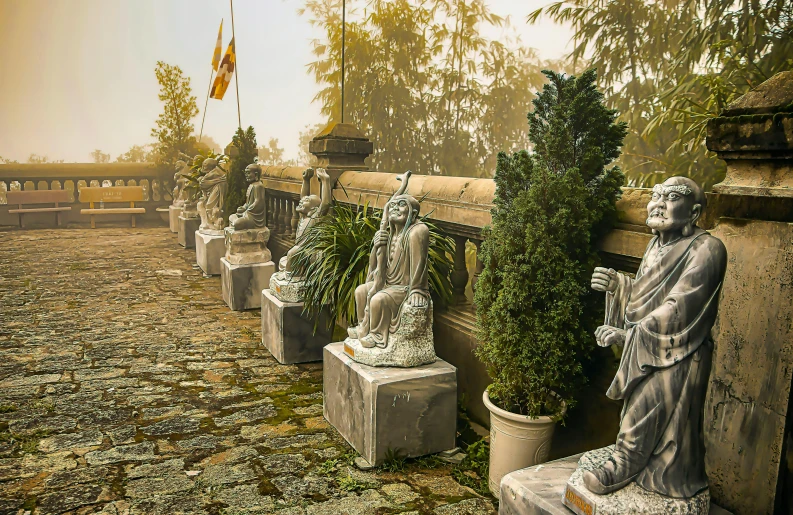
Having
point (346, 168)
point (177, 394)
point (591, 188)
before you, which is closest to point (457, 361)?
point (591, 188)

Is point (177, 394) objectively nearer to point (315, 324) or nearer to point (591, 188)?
point (315, 324)

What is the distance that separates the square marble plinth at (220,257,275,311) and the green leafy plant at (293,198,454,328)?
79.0 inches

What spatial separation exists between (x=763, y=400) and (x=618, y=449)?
66 cm

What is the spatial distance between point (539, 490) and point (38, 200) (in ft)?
54.5

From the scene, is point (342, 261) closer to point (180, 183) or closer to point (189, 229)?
point (189, 229)

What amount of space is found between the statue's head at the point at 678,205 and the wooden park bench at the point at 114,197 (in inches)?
624

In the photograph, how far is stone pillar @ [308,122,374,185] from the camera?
7.16 meters

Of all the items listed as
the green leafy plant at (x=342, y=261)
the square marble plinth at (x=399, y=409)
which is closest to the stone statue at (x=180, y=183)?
the green leafy plant at (x=342, y=261)

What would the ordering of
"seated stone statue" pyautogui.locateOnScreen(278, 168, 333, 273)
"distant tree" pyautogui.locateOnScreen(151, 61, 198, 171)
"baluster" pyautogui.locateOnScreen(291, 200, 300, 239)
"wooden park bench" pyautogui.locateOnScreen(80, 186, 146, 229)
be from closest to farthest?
1. "seated stone statue" pyautogui.locateOnScreen(278, 168, 333, 273)
2. "baluster" pyautogui.locateOnScreen(291, 200, 300, 239)
3. "wooden park bench" pyautogui.locateOnScreen(80, 186, 146, 229)
4. "distant tree" pyautogui.locateOnScreen(151, 61, 198, 171)

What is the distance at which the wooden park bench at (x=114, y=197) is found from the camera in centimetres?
1605

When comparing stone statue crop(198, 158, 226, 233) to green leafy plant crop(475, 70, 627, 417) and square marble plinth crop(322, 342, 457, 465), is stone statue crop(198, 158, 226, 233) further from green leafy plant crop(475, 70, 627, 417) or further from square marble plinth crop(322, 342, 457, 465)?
green leafy plant crop(475, 70, 627, 417)

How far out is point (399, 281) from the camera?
402 centimetres

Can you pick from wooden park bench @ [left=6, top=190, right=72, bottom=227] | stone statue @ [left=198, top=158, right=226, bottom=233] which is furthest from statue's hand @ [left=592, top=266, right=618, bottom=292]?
wooden park bench @ [left=6, top=190, right=72, bottom=227]

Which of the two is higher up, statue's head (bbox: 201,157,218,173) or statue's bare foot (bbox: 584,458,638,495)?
statue's head (bbox: 201,157,218,173)
